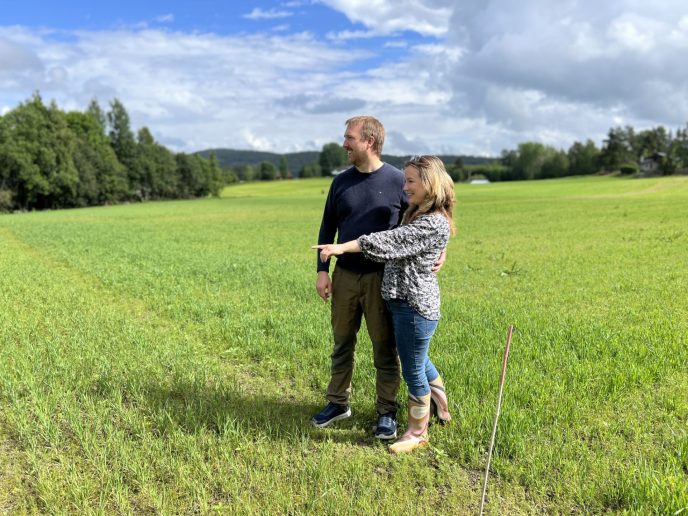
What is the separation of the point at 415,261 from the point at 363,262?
536 millimetres

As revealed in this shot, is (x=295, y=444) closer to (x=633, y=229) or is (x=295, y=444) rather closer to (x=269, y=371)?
(x=269, y=371)

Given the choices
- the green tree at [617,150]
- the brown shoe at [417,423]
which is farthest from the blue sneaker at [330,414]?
the green tree at [617,150]

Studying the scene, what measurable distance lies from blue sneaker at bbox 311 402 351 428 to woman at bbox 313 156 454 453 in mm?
680

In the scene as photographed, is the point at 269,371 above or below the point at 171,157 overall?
below

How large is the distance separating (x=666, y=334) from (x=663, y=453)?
10.5 feet

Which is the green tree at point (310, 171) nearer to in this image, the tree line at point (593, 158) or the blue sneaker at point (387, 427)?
the tree line at point (593, 158)

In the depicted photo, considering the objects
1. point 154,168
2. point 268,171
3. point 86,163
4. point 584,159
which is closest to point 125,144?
point 154,168

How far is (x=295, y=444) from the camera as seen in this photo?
4.16 meters

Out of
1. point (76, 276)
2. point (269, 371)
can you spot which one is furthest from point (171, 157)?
point (269, 371)

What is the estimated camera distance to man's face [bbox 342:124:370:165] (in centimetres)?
404

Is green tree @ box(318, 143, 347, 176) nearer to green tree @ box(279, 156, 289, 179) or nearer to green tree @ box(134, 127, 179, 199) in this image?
green tree @ box(279, 156, 289, 179)

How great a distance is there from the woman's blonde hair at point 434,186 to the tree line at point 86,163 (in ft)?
229

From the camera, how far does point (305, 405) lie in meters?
4.96

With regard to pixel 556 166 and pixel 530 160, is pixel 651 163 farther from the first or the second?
pixel 530 160
